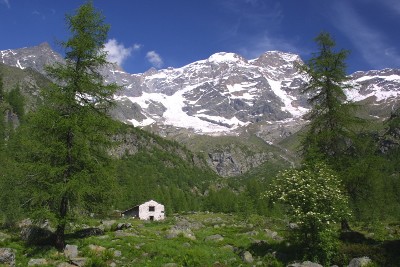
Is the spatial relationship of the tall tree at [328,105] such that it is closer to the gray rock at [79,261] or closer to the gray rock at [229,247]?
the gray rock at [229,247]

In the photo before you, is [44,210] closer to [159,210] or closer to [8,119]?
[159,210]

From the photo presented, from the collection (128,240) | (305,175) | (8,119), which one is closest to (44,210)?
(128,240)

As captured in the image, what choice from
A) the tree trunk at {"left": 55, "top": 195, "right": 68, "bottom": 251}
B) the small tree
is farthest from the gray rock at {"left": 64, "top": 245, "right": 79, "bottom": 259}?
the small tree

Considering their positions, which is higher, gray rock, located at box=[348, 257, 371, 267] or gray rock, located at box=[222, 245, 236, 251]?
gray rock, located at box=[222, 245, 236, 251]

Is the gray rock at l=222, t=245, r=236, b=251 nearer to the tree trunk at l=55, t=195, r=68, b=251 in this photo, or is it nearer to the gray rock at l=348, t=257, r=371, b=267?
the gray rock at l=348, t=257, r=371, b=267

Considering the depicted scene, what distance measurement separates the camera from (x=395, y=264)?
1847 cm

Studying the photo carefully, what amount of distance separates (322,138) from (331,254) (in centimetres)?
1350

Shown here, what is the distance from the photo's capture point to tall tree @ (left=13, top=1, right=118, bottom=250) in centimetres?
2302

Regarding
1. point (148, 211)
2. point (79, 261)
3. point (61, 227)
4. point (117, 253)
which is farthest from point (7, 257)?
point (148, 211)

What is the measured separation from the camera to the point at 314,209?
65.1 feet

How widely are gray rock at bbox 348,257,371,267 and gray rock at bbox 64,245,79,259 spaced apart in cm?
1474

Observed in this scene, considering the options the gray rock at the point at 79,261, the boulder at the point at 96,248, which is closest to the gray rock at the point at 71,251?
the boulder at the point at 96,248

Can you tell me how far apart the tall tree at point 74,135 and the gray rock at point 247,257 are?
30.3 ft

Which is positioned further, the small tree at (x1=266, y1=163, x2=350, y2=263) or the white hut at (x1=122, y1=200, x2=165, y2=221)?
the white hut at (x1=122, y1=200, x2=165, y2=221)
